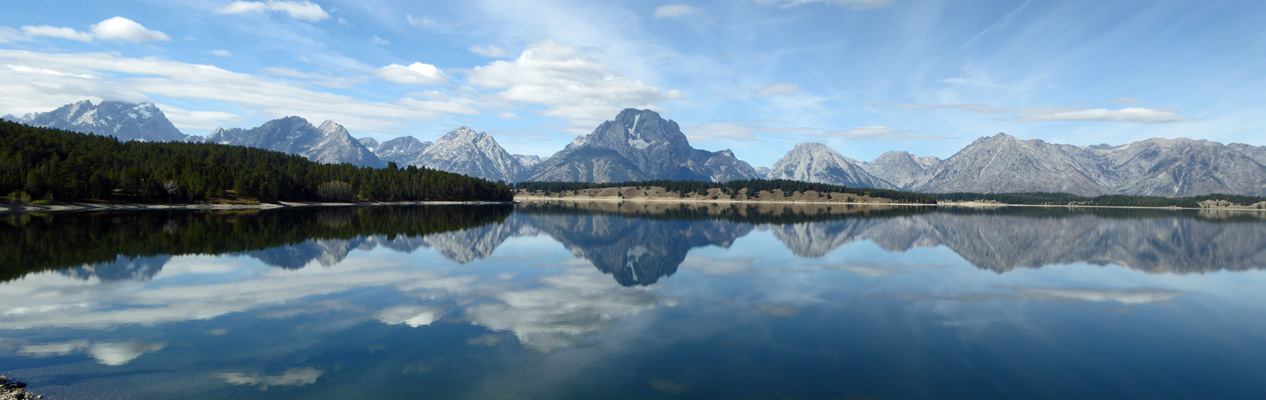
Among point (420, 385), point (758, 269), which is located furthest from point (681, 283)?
point (420, 385)

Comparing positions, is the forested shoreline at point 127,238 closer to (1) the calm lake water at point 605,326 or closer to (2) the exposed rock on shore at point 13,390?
(1) the calm lake water at point 605,326

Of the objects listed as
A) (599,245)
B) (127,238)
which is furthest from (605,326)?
(127,238)

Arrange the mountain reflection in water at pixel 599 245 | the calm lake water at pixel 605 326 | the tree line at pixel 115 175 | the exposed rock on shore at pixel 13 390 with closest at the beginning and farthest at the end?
the exposed rock on shore at pixel 13 390
the calm lake water at pixel 605 326
the mountain reflection in water at pixel 599 245
the tree line at pixel 115 175

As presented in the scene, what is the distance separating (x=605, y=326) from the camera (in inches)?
1064

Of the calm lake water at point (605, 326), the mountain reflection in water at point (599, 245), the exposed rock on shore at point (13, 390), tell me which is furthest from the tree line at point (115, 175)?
the exposed rock on shore at point (13, 390)

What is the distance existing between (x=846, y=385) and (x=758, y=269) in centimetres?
3200

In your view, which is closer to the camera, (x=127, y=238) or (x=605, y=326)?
(x=605, y=326)

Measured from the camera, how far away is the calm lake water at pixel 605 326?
18.8 meters

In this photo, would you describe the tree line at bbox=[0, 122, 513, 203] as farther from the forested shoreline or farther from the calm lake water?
the calm lake water

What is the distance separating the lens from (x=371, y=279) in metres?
40.3

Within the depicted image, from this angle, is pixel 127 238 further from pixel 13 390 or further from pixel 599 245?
pixel 13 390

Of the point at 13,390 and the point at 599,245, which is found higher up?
the point at 13,390

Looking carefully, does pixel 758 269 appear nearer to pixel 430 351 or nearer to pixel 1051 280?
pixel 1051 280

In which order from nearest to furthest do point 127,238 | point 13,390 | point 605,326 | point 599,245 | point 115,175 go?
1. point 13,390
2. point 605,326
3. point 127,238
4. point 599,245
5. point 115,175
